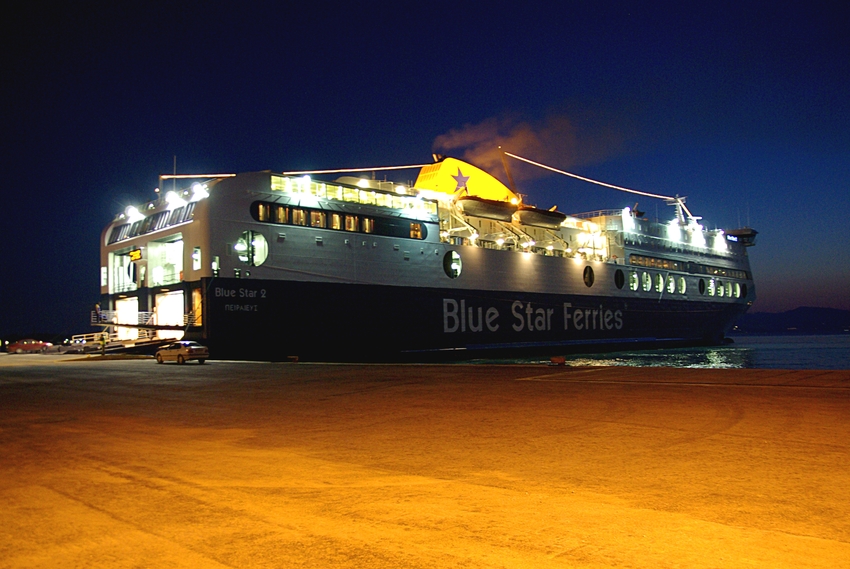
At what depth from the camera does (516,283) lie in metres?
44.9

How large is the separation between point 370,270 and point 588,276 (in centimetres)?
2225

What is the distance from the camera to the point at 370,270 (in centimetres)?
3559

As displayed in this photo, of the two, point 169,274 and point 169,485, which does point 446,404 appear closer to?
point 169,485

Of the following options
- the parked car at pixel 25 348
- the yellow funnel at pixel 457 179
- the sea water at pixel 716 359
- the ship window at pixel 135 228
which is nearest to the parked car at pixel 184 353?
the ship window at pixel 135 228

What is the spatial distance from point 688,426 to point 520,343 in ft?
118

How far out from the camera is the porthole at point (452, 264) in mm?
39831

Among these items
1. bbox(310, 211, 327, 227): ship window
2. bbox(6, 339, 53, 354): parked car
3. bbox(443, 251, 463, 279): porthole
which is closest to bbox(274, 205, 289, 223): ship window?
bbox(310, 211, 327, 227): ship window

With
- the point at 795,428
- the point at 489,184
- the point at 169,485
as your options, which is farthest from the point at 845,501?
the point at 489,184

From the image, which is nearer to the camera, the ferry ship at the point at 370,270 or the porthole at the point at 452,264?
the ferry ship at the point at 370,270

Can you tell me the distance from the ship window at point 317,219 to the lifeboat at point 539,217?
16.7m

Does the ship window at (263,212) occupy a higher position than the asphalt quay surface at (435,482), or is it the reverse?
the ship window at (263,212)

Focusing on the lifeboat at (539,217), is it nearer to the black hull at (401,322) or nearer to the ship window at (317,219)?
the black hull at (401,322)

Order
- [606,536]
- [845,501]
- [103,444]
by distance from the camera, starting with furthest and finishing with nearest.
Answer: [103,444], [845,501], [606,536]

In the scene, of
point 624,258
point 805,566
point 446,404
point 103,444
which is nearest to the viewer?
point 805,566
